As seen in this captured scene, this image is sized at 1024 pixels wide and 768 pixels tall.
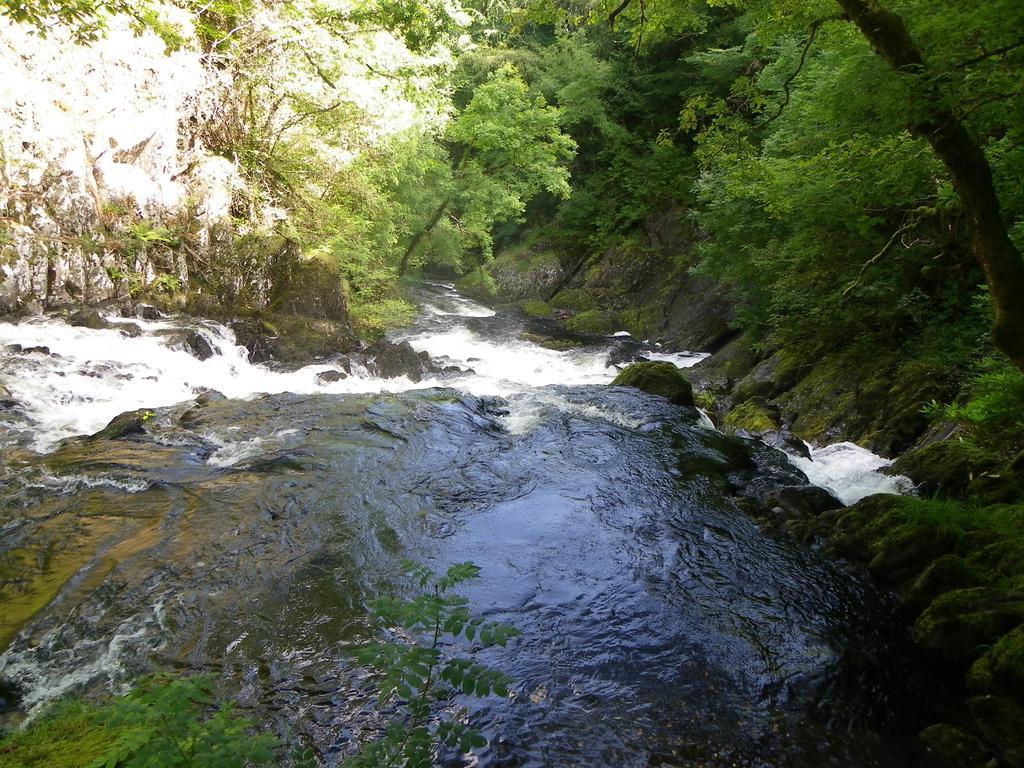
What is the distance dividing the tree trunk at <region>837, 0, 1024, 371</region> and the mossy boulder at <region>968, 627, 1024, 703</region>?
1984 mm

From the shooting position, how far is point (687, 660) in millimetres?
4059

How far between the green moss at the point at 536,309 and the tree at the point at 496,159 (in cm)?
353

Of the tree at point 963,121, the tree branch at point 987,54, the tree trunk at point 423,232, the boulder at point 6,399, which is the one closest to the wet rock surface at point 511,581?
the boulder at point 6,399

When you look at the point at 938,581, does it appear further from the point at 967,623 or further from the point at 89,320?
the point at 89,320

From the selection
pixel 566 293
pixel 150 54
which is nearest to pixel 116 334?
pixel 150 54

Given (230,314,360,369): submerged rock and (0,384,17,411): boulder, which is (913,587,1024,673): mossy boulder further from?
(230,314,360,369): submerged rock

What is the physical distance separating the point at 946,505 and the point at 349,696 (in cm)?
530

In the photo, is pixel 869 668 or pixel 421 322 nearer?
pixel 869 668

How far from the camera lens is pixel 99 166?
34.3 feet

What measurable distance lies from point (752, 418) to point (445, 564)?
655cm

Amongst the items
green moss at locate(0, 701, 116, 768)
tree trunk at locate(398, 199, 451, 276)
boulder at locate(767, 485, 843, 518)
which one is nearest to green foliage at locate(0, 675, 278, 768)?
green moss at locate(0, 701, 116, 768)

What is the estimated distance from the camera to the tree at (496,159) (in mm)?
17203

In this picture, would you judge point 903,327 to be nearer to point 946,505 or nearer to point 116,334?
point 946,505

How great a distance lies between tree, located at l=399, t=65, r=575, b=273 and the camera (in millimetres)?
17203
